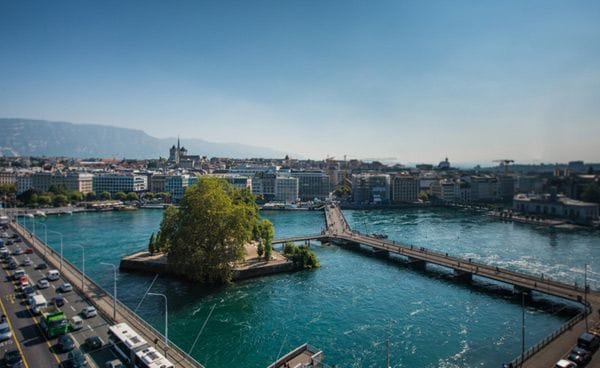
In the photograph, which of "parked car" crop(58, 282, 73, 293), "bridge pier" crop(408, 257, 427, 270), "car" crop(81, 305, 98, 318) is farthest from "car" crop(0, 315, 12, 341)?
"bridge pier" crop(408, 257, 427, 270)

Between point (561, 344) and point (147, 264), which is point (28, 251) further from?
point (561, 344)

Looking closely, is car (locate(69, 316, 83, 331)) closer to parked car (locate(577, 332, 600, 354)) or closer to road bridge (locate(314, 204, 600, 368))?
road bridge (locate(314, 204, 600, 368))

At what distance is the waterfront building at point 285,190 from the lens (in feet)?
370

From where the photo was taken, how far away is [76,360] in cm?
1806

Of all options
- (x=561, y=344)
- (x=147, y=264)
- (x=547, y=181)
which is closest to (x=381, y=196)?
(x=547, y=181)

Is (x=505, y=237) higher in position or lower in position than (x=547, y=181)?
lower

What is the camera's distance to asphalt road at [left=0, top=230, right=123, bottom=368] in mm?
19094

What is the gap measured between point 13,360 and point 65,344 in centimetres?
218

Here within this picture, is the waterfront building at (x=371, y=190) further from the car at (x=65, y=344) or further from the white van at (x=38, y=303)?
the car at (x=65, y=344)

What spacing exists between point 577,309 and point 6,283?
141ft

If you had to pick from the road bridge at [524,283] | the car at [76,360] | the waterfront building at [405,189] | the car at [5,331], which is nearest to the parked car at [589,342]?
the road bridge at [524,283]

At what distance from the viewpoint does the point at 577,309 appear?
99.1 feet

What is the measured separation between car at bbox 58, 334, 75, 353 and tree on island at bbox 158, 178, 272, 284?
13.9 m

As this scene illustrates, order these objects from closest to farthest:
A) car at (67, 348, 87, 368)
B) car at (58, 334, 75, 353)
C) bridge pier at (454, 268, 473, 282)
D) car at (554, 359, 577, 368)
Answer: car at (67, 348, 87, 368), car at (554, 359, 577, 368), car at (58, 334, 75, 353), bridge pier at (454, 268, 473, 282)
